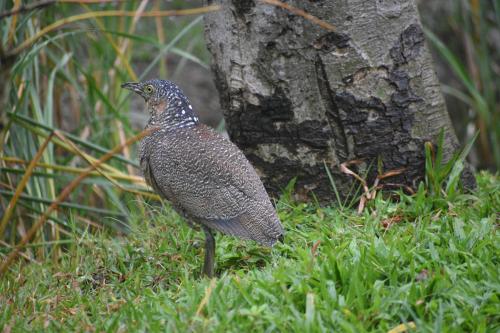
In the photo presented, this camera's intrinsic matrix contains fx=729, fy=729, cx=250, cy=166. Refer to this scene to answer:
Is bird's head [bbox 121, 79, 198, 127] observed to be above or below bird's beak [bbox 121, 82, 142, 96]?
below

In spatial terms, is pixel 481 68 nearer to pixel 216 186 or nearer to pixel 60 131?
pixel 216 186

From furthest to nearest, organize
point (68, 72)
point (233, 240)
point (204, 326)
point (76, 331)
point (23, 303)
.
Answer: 1. point (68, 72)
2. point (233, 240)
3. point (23, 303)
4. point (76, 331)
5. point (204, 326)

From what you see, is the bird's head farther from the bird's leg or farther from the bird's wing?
the bird's leg

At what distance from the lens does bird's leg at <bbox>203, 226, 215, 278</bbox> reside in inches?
157

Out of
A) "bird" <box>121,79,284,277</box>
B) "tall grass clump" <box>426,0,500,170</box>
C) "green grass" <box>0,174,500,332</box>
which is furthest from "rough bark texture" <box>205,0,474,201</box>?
"tall grass clump" <box>426,0,500,170</box>

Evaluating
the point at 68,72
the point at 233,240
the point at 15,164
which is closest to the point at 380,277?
the point at 233,240

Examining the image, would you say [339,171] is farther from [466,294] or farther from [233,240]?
[466,294]

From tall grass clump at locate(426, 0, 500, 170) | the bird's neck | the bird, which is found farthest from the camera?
tall grass clump at locate(426, 0, 500, 170)

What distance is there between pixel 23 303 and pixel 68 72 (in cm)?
296

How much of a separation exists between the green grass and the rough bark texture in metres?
0.31

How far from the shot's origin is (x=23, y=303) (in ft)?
12.8

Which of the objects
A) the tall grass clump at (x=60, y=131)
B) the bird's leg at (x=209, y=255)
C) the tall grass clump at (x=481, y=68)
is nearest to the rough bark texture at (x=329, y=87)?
the tall grass clump at (x=60, y=131)

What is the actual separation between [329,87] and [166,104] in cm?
101

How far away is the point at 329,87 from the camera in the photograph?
4.51 metres
